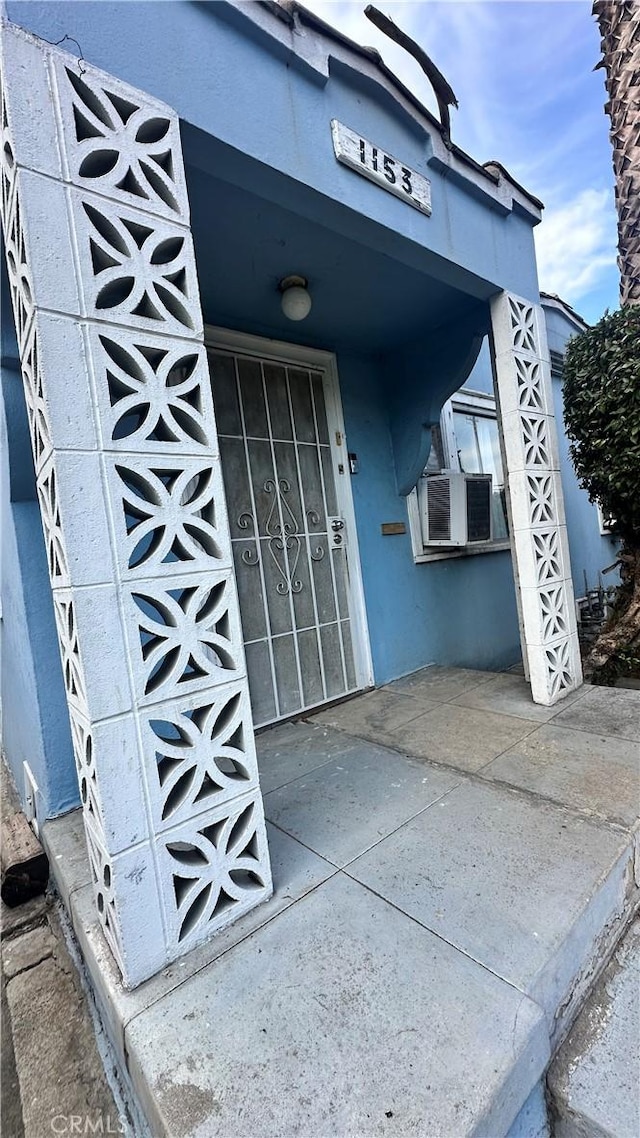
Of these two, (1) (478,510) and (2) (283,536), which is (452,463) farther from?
(2) (283,536)

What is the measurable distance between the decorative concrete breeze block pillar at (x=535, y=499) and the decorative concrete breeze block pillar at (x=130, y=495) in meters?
2.02

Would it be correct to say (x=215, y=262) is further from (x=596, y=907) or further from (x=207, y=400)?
(x=596, y=907)

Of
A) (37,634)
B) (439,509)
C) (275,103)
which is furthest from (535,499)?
(37,634)

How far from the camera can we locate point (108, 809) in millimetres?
1146

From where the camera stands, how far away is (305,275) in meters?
2.50

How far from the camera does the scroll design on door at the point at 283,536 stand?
304cm

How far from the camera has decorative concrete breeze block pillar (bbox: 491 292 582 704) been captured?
9.00 ft

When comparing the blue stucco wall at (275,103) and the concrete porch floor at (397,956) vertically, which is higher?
the blue stucco wall at (275,103)

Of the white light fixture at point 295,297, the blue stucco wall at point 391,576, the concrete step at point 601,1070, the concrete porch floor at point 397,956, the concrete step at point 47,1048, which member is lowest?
the concrete step at point 47,1048

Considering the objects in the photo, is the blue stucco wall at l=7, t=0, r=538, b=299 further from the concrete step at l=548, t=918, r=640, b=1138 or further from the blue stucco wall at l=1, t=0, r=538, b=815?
the concrete step at l=548, t=918, r=640, b=1138

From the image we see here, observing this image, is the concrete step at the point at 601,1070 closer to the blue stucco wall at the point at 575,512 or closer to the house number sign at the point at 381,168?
the house number sign at the point at 381,168

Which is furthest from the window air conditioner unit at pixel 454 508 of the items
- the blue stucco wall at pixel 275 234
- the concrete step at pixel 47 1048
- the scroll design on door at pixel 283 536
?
A: the concrete step at pixel 47 1048

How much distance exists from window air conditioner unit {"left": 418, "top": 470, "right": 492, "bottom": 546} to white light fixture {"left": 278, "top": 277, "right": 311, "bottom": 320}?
169cm

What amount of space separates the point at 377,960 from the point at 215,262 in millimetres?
2822
